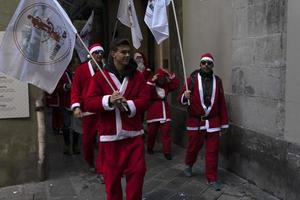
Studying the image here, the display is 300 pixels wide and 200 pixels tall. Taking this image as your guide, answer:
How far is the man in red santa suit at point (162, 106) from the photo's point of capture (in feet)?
27.4

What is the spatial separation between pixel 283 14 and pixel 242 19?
1.04 metres

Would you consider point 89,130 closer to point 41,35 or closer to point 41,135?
point 41,135

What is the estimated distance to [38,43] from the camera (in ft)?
18.6

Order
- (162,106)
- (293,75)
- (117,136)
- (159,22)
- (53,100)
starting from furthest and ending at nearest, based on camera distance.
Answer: (53,100) < (162,106) < (159,22) < (293,75) < (117,136)

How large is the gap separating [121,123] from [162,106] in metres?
3.59

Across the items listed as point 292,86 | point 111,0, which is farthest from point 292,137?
point 111,0

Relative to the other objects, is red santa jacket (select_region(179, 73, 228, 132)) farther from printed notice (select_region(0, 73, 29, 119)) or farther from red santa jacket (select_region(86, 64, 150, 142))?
printed notice (select_region(0, 73, 29, 119))

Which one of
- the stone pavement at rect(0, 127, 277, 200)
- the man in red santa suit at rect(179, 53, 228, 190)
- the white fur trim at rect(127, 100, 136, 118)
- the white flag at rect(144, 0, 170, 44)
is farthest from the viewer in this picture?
the white flag at rect(144, 0, 170, 44)

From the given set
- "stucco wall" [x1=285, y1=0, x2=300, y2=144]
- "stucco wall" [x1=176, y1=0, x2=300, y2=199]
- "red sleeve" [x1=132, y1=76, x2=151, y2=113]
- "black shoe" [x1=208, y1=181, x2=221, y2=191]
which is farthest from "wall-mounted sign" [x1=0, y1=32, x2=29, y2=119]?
"stucco wall" [x1=285, y1=0, x2=300, y2=144]

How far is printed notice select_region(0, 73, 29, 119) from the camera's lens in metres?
6.77

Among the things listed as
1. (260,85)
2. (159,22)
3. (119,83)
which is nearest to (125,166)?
(119,83)

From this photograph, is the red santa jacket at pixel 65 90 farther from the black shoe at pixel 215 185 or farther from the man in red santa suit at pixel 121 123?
the man in red santa suit at pixel 121 123

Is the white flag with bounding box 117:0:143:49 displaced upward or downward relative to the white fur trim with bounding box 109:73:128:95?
upward

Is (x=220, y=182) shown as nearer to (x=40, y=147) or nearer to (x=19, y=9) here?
(x=40, y=147)
